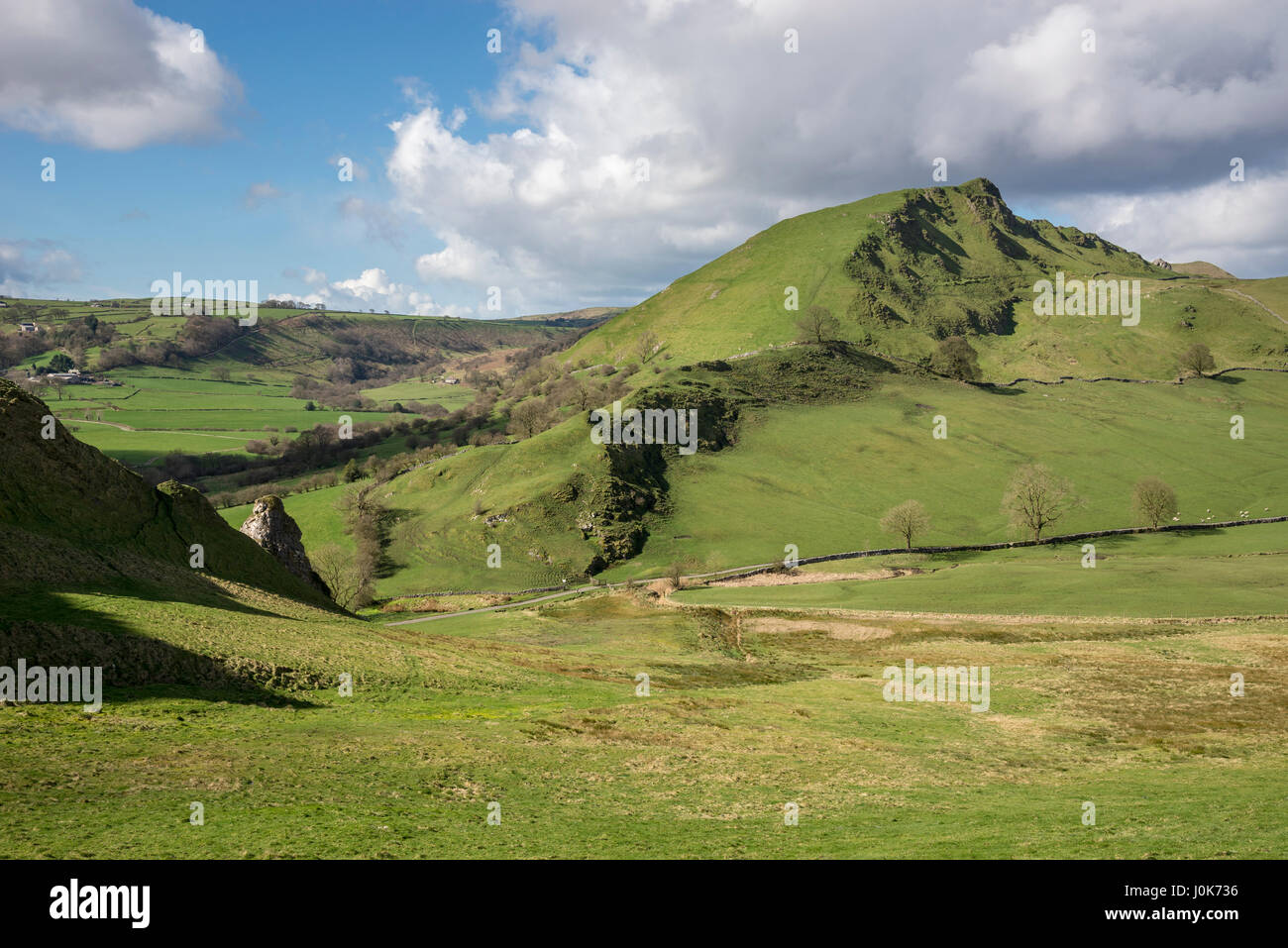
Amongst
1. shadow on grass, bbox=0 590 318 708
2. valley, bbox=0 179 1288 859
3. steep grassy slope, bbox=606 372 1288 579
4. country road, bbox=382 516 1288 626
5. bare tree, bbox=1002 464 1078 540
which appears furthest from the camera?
steep grassy slope, bbox=606 372 1288 579

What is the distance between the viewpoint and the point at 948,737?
3900 centimetres

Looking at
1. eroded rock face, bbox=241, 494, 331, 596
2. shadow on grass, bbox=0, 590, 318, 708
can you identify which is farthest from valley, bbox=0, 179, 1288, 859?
eroded rock face, bbox=241, 494, 331, 596

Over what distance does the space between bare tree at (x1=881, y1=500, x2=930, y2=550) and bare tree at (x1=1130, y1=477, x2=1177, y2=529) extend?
3720 cm

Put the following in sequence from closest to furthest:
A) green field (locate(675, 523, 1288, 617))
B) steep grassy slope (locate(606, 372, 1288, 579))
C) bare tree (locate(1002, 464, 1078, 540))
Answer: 1. green field (locate(675, 523, 1288, 617))
2. bare tree (locate(1002, 464, 1078, 540))
3. steep grassy slope (locate(606, 372, 1288, 579))

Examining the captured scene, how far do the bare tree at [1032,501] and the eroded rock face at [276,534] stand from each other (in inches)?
4242

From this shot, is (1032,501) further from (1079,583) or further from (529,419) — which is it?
Answer: (529,419)

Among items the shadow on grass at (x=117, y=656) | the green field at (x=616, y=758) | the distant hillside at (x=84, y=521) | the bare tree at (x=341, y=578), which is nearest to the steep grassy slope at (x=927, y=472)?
the bare tree at (x=341, y=578)

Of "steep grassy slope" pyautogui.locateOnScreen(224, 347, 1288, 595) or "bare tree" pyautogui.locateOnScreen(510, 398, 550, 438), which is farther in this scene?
"bare tree" pyautogui.locateOnScreen(510, 398, 550, 438)

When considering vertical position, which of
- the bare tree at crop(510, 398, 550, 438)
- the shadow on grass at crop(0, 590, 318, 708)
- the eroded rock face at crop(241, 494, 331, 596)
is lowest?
the shadow on grass at crop(0, 590, 318, 708)

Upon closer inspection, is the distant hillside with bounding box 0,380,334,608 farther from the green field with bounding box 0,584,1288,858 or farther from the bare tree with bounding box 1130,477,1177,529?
the bare tree with bounding box 1130,477,1177,529

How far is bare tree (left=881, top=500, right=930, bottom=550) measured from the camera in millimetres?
117188

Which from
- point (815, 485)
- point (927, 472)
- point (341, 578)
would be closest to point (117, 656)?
point (341, 578)

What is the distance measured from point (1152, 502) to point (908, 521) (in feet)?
138

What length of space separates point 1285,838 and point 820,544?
105812 mm
